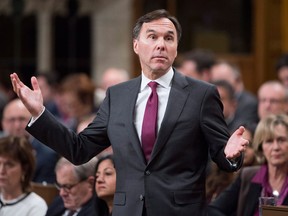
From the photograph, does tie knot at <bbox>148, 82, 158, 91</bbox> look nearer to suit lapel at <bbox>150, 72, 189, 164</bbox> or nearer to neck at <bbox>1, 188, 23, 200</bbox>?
suit lapel at <bbox>150, 72, 189, 164</bbox>

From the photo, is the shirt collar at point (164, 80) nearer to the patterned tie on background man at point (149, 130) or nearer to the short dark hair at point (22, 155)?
the patterned tie on background man at point (149, 130)

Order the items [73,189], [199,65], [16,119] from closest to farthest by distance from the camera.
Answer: [73,189] → [16,119] → [199,65]

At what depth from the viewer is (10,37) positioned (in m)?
12.9

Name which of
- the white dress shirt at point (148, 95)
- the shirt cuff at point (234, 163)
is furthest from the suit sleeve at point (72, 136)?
the shirt cuff at point (234, 163)

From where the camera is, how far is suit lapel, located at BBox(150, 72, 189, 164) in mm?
4828

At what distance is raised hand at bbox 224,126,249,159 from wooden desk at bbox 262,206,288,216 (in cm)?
45

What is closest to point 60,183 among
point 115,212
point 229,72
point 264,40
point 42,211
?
point 42,211

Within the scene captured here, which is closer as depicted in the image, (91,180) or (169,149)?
(169,149)

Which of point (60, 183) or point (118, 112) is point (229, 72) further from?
point (118, 112)

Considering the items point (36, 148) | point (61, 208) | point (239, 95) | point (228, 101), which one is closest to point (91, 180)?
point (61, 208)

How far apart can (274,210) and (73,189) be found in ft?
5.98

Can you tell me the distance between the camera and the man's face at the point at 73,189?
6477mm

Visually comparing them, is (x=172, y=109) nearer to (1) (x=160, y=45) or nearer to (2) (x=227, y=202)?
(1) (x=160, y=45)

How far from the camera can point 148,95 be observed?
500 centimetres
